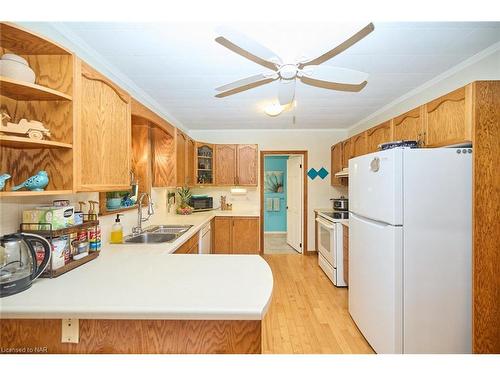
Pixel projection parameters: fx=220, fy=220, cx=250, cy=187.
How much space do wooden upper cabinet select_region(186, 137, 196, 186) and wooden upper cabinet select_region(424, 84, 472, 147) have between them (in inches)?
113

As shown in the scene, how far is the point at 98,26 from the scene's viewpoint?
139 cm

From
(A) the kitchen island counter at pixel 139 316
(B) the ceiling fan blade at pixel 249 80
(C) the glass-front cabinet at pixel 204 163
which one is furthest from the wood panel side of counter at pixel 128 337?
Result: (C) the glass-front cabinet at pixel 204 163

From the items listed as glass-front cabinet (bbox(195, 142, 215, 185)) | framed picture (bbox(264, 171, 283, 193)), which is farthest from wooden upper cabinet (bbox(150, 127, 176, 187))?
framed picture (bbox(264, 171, 283, 193))

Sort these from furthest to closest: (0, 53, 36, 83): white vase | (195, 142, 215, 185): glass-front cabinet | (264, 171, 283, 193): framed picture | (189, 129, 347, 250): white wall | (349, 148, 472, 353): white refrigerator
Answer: (264, 171, 283, 193): framed picture < (189, 129, 347, 250): white wall < (195, 142, 215, 185): glass-front cabinet < (349, 148, 472, 353): white refrigerator < (0, 53, 36, 83): white vase

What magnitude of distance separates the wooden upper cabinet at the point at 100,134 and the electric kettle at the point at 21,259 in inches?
11.9

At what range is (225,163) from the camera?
399 cm

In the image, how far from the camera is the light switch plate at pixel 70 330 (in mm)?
902

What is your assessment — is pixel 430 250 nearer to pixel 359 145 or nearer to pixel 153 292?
pixel 153 292

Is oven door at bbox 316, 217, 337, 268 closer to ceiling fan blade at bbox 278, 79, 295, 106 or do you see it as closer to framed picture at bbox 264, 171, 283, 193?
ceiling fan blade at bbox 278, 79, 295, 106

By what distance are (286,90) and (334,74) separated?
1.16 ft

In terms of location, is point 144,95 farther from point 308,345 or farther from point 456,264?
point 456,264

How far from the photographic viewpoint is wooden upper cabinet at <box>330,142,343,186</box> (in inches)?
145

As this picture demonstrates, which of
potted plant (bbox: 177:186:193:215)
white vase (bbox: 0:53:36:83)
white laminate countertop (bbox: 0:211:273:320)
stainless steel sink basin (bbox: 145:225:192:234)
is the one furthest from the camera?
potted plant (bbox: 177:186:193:215)

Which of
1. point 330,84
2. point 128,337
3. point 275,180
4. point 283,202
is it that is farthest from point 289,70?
point 283,202
